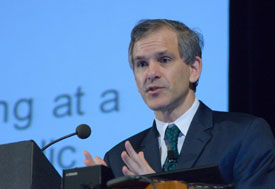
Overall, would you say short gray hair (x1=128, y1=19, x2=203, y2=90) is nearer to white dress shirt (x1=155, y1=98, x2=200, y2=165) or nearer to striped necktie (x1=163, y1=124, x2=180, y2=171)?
white dress shirt (x1=155, y1=98, x2=200, y2=165)

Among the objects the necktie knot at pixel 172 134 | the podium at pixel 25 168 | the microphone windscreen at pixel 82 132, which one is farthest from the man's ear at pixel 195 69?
the podium at pixel 25 168

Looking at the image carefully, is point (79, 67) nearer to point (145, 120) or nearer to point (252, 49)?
point (145, 120)

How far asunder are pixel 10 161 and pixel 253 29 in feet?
7.01

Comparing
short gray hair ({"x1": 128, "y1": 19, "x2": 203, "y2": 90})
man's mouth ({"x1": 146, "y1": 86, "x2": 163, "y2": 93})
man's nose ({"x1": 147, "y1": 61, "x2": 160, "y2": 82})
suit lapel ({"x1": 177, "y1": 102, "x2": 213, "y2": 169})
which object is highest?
short gray hair ({"x1": 128, "y1": 19, "x2": 203, "y2": 90})

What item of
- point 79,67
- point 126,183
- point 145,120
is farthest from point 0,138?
point 126,183

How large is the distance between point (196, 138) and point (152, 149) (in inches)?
9.8

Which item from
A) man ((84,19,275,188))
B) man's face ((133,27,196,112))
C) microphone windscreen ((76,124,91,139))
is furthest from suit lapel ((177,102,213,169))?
microphone windscreen ((76,124,91,139))

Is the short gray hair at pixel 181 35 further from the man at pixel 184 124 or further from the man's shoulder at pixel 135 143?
the man's shoulder at pixel 135 143

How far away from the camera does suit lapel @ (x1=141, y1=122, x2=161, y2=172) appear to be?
9.46 ft

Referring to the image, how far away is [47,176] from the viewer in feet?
7.94

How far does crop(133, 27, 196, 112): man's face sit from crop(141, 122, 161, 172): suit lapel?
16 cm

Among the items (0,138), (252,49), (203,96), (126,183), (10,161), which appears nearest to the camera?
(126,183)

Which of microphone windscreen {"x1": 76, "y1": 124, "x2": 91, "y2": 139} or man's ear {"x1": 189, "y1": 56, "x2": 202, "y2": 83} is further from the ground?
man's ear {"x1": 189, "y1": 56, "x2": 202, "y2": 83}

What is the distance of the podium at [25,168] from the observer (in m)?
2.34
